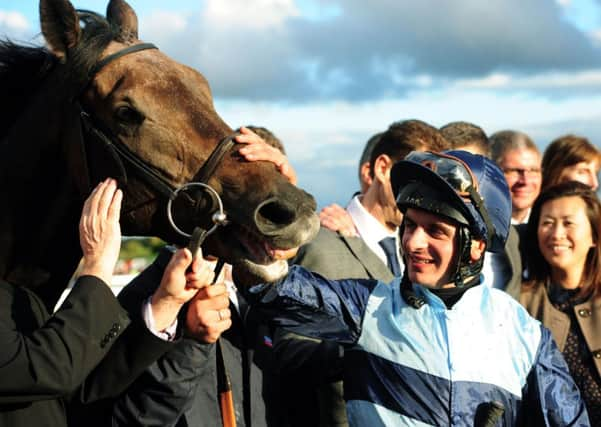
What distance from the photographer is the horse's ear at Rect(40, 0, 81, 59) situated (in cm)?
287

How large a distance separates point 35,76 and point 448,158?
1.59 metres

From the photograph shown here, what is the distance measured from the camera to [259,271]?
277 centimetres

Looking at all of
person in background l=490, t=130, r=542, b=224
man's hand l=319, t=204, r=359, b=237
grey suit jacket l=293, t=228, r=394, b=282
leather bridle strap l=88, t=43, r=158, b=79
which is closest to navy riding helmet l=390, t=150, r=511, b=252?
grey suit jacket l=293, t=228, r=394, b=282

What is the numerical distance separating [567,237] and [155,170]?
98.4 inches

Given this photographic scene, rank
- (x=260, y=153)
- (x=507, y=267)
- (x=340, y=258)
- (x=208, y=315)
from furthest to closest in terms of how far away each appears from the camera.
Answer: (x=507, y=267)
(x=340, y=258)
(x=260, y=153)
(x=208, y=315)

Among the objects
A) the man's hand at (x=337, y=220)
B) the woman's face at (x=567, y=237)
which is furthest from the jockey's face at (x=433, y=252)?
the woman's face at (x=567, y=237)

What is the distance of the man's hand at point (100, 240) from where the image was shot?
2512 mm

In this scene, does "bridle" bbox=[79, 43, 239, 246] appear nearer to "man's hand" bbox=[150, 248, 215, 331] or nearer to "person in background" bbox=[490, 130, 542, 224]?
"man's hand" bbox=[150, 248, 215, 331]

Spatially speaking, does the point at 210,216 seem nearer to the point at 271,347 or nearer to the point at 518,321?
the point at 271,347

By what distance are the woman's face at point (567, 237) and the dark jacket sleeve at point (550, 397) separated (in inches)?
61.5

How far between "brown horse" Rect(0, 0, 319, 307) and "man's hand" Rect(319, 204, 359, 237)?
136 cm

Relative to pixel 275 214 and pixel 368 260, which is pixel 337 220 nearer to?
pixel 368 260

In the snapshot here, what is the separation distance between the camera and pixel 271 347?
332 cm

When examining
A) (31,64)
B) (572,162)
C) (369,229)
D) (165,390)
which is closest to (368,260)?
(369,229)
